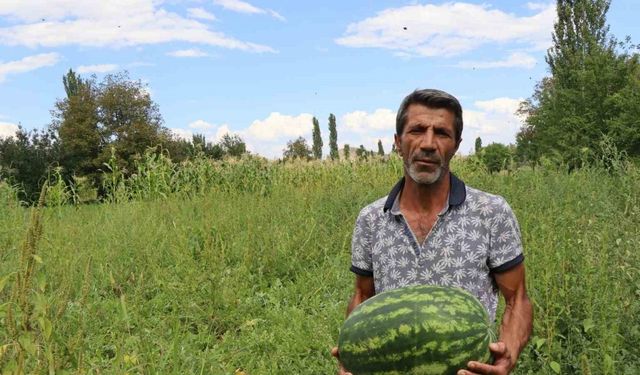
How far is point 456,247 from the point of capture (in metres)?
2.22

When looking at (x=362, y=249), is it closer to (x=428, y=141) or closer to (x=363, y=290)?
(x=363, y=290)

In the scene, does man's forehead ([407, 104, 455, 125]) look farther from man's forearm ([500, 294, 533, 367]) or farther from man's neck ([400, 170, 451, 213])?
man's forearm ([500, 294, 533, 367])

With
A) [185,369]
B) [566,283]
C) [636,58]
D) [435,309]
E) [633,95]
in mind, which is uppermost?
[636,58]

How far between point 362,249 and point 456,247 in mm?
427

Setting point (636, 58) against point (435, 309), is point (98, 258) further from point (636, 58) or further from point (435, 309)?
point (636, 58)

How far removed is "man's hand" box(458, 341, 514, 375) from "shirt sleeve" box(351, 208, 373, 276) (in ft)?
2.32

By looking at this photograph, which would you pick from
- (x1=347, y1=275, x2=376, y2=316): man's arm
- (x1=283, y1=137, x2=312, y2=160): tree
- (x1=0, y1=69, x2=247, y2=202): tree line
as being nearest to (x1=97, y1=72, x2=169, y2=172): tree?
(x1=0, y1=69, x2=247, y2=202): tree line

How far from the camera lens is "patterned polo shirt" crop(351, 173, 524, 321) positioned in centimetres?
221

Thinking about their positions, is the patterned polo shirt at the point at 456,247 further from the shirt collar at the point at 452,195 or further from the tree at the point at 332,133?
the tree at the point at 332,133

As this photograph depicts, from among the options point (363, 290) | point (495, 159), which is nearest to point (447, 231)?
point (363, 290)

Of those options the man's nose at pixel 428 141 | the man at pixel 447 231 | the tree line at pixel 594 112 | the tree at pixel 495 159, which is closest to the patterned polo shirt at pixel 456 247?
the man at pixel 447 231

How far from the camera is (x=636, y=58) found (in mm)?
21344

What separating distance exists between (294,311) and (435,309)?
12.5ft

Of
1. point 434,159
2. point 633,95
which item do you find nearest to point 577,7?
point 633,95
